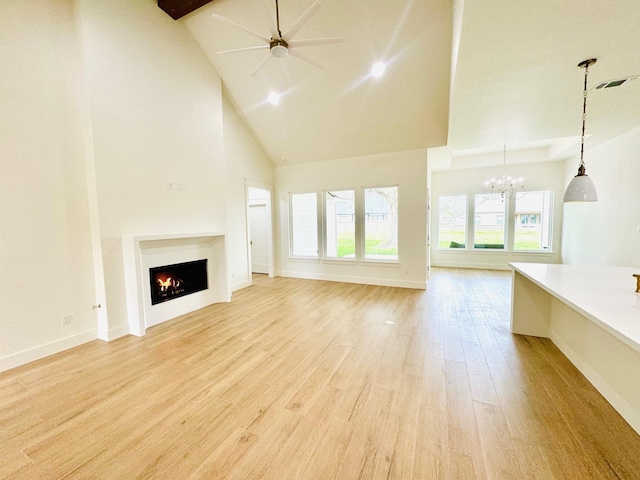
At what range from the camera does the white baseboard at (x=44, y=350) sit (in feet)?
8.38

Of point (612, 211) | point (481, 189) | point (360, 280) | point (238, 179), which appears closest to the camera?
point (612, 211)

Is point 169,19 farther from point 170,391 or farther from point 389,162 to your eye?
point 170,391

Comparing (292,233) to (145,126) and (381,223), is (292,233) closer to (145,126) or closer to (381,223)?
(381,223)

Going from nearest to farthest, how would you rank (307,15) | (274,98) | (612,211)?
1. (307,15)
2. (612,211)
3. (274,98)

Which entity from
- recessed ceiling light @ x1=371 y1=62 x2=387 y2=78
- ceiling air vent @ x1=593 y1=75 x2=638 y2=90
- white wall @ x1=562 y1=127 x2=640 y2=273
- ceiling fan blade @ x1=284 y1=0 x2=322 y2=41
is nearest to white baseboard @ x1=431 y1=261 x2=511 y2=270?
white wall @ x1=562 y1=127 x2=640 y2=273

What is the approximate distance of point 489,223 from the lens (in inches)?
296

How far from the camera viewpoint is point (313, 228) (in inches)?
256

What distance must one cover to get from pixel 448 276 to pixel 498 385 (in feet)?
15.9

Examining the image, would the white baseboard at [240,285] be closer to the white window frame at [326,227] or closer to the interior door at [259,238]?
the interior door at [259,238]

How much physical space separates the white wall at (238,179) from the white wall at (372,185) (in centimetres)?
109

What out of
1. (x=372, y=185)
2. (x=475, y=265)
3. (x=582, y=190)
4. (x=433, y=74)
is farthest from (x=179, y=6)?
(x=475, y=265)

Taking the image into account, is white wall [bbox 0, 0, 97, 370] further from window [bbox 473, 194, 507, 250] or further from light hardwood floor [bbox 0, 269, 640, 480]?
window [bbox 473, 194, 507, 250]

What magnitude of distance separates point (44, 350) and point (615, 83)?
6855 millimetres

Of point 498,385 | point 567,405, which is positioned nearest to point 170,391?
point 498,385
